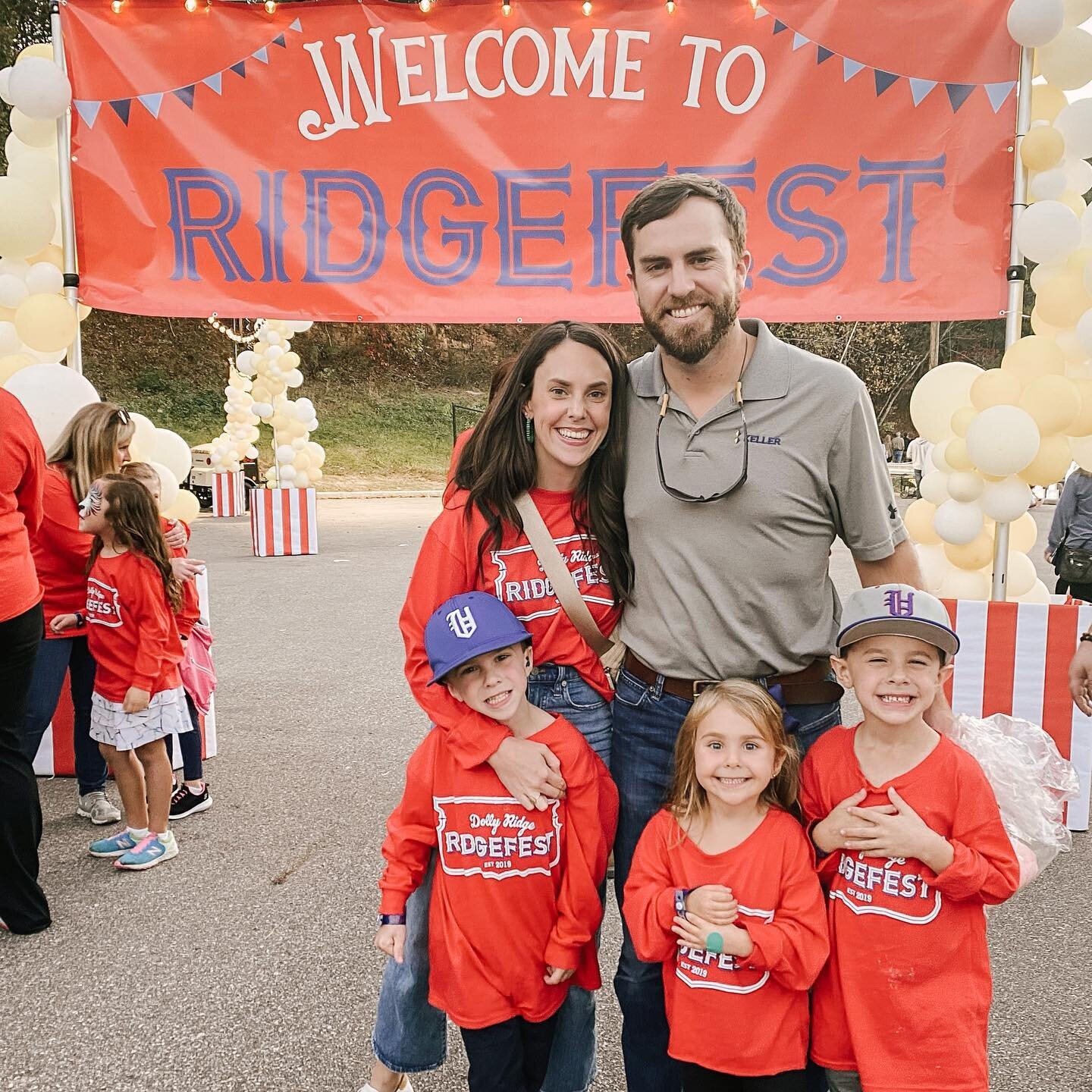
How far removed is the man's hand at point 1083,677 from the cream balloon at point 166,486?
3585 mm

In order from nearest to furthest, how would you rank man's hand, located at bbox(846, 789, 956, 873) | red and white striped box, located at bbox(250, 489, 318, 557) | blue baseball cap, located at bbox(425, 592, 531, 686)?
1. man's hand, located at bbox(846, 789, 956, 873)
2. blue baseball cap, located at bbox(425, 592, 531, 686)
3. red and white striped box, located at bbox(250, 489, 318, 557)

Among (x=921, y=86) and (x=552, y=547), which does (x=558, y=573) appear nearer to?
(x=552, y=547)

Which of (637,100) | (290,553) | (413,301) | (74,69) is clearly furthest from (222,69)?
(290,553)

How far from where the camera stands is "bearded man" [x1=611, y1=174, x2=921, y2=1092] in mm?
1916

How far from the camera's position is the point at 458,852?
77.0 inches

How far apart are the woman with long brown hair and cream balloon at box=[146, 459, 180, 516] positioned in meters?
2.59

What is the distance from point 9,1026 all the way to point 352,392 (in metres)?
32.7

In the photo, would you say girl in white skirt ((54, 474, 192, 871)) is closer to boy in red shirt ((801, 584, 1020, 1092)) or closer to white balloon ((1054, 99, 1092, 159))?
boy in red shirt ((801, 584, 1020, 1092))

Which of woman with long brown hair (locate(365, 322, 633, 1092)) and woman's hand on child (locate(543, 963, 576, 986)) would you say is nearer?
woman's hand on child (locate(543, 963, 576, 986))

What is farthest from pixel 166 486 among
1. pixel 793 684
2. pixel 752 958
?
pixel 752 958

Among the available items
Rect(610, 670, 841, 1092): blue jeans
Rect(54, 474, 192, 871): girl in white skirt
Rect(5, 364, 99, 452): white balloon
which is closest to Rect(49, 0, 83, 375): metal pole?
Rect(5, 364, 99, 452): white balloon

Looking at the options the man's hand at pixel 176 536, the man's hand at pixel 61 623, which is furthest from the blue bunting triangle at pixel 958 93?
the man's hand at pixel 61 623

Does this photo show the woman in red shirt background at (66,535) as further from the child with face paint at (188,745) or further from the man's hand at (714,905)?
the man's hand at (714,905)

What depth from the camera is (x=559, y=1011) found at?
2.07 metres
